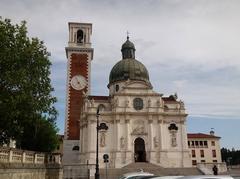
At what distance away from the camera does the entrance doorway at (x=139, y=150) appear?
181 ft

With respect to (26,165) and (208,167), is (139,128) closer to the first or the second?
(208,167)

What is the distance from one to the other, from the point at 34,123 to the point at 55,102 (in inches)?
96.7

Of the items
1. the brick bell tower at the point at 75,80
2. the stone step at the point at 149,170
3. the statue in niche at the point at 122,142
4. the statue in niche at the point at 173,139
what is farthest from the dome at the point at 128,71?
the stone step at the point at 149,170

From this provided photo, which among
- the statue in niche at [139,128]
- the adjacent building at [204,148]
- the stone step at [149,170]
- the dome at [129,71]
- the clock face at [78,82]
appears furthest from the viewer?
the adjacent building at [204,148]

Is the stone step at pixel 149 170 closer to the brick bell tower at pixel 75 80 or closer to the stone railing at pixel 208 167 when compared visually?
the stone railing at pixel 208 167

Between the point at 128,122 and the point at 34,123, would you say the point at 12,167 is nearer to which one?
the point at 34,123

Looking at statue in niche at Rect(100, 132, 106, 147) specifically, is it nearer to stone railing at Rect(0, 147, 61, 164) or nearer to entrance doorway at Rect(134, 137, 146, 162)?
entrance doorway at Rect(134, 137, 146, 162)

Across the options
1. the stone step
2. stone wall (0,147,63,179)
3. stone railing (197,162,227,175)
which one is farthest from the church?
stone wall (0,147,63,179)

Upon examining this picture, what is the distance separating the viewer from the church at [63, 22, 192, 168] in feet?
178

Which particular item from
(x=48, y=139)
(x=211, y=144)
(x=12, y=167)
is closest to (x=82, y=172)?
(x=48, y=139)

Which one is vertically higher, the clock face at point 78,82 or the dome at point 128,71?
the dome at point 128,71

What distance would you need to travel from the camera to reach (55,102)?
28.1 meters

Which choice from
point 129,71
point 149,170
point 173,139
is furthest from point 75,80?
point 149,170

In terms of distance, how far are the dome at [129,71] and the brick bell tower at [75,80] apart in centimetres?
493
